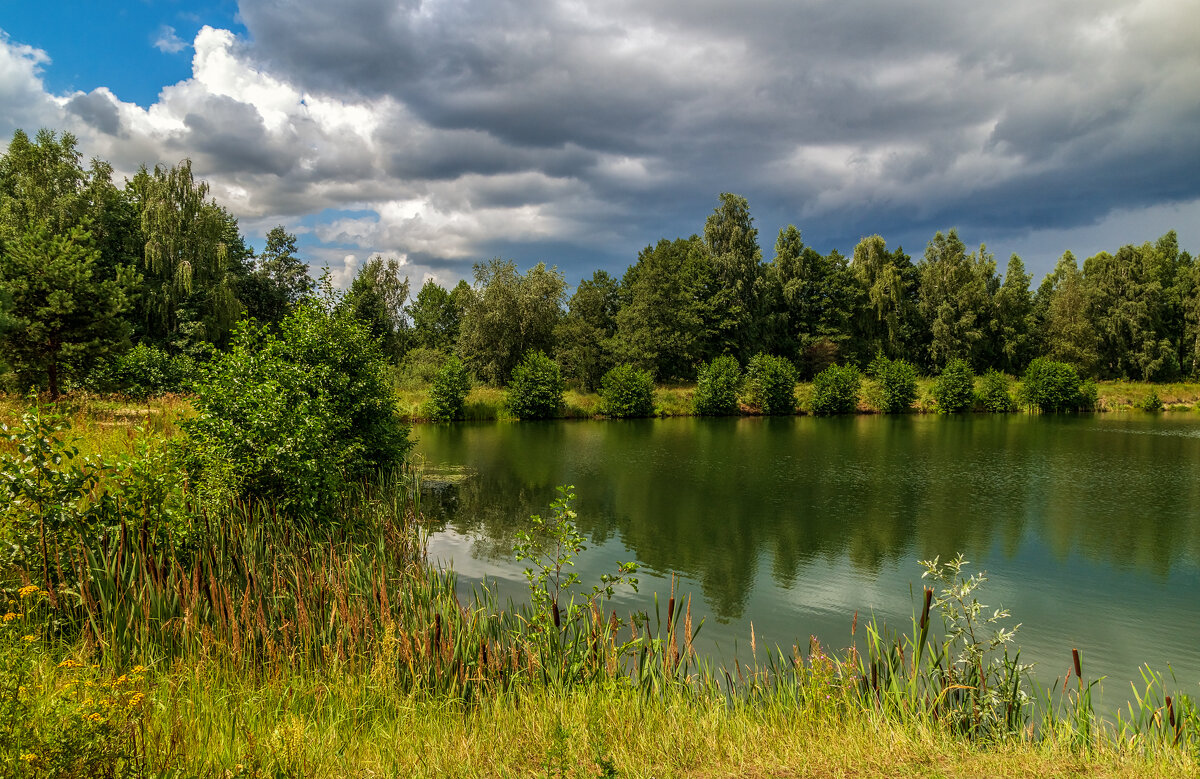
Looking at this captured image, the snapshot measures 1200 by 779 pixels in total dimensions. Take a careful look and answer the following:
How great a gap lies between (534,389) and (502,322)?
321 inches

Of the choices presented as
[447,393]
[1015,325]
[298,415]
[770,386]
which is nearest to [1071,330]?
[1015,325]

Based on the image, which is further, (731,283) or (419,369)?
(731,283)

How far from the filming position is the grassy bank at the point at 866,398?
49.8 meters

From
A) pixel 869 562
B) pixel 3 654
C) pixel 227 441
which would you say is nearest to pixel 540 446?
pixel 869 562

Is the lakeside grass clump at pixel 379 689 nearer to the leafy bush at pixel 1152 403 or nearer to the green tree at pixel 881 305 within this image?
the green tree at pixel 881 305

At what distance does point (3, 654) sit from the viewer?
402cm

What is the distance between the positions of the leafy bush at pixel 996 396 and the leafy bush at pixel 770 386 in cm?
1678

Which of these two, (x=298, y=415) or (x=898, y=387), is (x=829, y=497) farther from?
(x=898, y=387)

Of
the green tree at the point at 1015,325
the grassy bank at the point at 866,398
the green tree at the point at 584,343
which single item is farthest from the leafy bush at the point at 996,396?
the green tree at the point at 584,343

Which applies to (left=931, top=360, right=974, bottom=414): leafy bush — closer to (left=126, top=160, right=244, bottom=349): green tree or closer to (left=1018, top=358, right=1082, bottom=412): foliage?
(left=1018, top=358, right=1082, bottom=412): foliage

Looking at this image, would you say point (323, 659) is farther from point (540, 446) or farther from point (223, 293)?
point (223, 293)

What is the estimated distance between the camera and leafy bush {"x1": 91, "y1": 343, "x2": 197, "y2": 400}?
69.8 feet

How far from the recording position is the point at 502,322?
171 feet

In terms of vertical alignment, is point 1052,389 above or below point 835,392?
above
